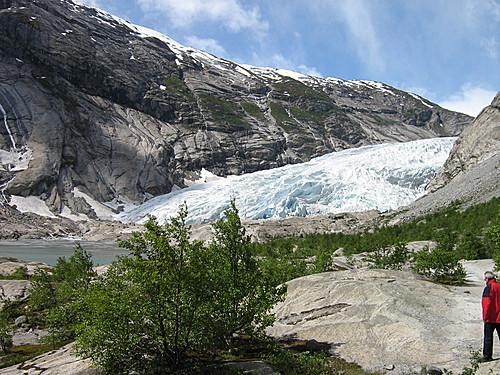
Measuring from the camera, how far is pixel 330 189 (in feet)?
320

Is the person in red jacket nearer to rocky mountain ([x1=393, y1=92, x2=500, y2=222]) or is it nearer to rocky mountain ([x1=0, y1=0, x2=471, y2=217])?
rocky mountain ([x1=393, y1=92, x2=500, y2=222])

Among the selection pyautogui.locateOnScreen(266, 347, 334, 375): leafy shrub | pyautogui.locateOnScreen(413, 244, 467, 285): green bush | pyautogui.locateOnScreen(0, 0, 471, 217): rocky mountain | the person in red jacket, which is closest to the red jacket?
the person in red jacket

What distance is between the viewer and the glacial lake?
56531 millimetres

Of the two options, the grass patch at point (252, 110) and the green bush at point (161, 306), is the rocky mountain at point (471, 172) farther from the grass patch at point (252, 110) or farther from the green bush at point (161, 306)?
the grass patch at point (252, 110)

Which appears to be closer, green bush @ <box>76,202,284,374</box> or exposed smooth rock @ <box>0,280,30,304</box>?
green bush @ <box>76,202,284,374</box>

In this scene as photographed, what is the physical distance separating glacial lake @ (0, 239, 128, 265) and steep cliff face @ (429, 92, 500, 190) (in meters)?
46.9

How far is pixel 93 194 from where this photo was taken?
11594 cm

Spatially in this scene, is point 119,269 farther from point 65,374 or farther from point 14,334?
point 14,334

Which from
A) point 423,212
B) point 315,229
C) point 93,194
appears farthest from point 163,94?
point 423,212

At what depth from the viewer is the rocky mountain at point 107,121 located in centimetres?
11381

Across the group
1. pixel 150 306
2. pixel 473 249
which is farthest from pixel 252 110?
pixel 150 306

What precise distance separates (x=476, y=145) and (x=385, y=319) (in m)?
59.7

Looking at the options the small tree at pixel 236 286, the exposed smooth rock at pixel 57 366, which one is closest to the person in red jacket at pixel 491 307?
the small tree at pixel 236 286

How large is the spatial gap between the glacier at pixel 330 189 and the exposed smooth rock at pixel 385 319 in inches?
2987
